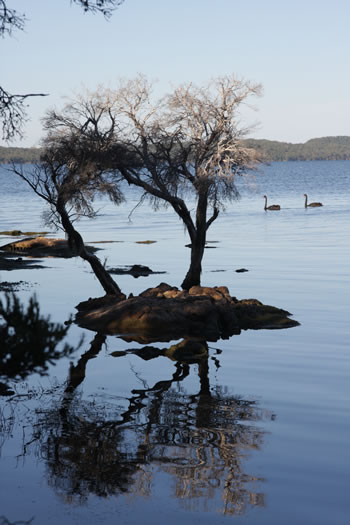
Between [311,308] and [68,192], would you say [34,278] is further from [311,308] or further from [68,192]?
[311,308]

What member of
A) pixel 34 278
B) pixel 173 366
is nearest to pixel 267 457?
pixel 173 366

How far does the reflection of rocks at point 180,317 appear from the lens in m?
22.9

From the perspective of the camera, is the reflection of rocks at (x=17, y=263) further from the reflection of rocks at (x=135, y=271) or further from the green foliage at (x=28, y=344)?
the green foliage at (x=28, y=344)

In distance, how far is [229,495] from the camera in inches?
419

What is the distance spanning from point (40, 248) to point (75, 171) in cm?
2035

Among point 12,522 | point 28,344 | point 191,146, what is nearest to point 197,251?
point 191,146

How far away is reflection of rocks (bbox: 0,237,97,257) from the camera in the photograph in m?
44.6

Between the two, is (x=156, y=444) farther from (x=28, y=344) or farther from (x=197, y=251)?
(x=197, y=251)

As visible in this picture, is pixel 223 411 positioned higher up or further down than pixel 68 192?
further down

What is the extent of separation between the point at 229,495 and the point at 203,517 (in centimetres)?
74

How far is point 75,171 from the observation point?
25781 millimetres

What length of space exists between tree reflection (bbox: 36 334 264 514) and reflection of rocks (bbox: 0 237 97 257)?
92.0 ft

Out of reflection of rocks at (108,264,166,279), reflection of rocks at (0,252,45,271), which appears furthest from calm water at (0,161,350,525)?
reflection of rocks at (0,252,45,271)

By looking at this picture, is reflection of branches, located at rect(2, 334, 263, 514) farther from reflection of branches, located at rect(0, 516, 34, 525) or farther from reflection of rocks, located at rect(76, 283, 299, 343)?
reflection of rocks, located at rect(76, 283, 299, 343)
